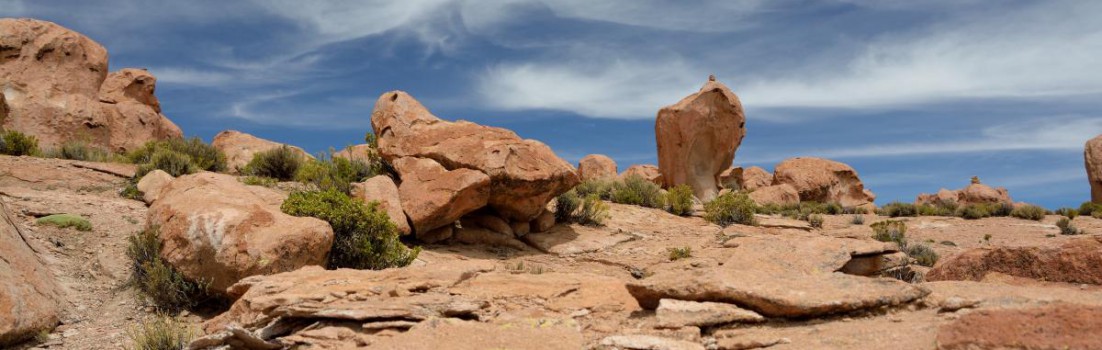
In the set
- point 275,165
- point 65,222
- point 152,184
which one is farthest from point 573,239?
point 65,222

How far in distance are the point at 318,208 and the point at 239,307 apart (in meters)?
3.73

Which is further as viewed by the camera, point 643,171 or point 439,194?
point 643,171

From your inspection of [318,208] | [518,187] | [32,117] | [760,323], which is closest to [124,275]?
A: [318,208]

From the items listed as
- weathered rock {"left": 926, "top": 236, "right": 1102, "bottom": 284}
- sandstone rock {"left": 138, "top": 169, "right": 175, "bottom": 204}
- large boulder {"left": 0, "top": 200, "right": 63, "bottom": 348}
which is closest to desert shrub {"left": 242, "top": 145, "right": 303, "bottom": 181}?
sandstone rock {"left": 138, "top": 169, "right": 175, "bottom": 204}

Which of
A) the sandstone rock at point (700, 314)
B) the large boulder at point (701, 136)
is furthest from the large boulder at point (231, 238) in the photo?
the large boulder at point (701, 136)

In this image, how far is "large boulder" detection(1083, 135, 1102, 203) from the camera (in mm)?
31484

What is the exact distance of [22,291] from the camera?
8.24m

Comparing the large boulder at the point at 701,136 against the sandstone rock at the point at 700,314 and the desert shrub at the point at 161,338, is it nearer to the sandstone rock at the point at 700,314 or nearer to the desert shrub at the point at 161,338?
the desert shrub at the point at 161,338

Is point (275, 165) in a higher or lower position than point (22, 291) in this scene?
higher

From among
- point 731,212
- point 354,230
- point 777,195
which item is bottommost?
point 354,230

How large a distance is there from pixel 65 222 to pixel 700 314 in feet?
32.3

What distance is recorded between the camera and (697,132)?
29.0m

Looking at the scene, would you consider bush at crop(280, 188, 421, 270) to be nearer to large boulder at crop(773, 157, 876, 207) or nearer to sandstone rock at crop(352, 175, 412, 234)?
sandstone rock at crop(352, 175, 412, 234)

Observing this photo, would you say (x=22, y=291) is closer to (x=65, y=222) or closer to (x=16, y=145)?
(x=65, y=222)
